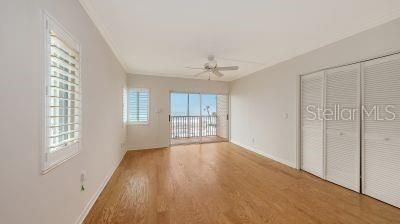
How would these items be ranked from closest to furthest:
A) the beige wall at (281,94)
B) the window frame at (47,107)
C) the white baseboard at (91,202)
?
the window frame at (47,107)
the white baseboard at (91,202)
the beige wall at (281,94)

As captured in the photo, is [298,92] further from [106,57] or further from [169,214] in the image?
[106,57]

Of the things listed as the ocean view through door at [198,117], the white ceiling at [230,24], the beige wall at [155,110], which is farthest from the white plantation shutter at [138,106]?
the white ceiling at [230,24]

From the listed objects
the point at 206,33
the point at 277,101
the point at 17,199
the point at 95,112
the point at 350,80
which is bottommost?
the point at 17,199

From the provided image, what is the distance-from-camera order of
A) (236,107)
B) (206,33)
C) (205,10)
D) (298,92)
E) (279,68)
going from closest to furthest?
(205,10) < (206,33) < (298,92) < (279,68) < (236,107)

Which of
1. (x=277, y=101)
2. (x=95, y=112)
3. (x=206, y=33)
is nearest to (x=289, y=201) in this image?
(x=277, y=101)

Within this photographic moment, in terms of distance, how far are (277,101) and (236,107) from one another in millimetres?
2001

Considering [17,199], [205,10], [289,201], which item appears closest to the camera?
[17,199]

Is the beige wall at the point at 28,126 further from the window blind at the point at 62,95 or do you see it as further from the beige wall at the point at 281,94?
the beige wall at the point at 281,94

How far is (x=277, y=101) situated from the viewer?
4031 mm

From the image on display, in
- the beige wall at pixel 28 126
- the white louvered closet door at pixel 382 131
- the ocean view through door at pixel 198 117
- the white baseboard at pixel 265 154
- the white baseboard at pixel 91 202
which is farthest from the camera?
the ocean view through door at pixel 198 117

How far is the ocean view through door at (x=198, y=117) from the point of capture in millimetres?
6526

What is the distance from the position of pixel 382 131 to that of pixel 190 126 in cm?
582

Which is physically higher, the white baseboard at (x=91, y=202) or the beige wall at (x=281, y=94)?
the beige wall at (x=281, y=94)

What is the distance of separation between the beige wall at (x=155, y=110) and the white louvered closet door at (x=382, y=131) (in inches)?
177
